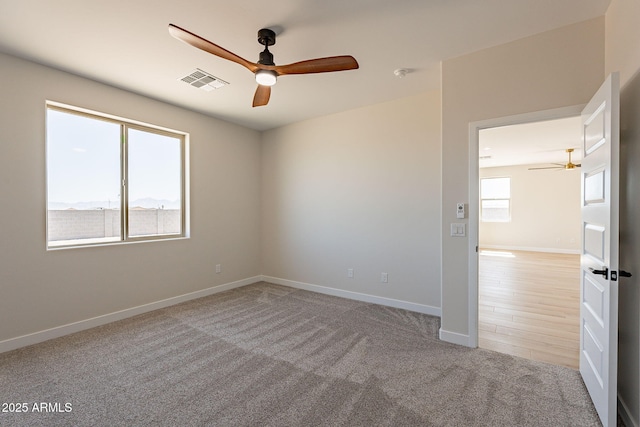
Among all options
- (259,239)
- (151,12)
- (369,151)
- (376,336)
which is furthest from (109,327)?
(369,151)

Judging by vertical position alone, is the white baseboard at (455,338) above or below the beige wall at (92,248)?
below

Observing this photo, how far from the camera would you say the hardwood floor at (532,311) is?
261 cm

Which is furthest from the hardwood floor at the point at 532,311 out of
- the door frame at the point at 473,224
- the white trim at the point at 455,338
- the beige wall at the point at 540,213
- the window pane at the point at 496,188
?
the window pane at the point at 496,188

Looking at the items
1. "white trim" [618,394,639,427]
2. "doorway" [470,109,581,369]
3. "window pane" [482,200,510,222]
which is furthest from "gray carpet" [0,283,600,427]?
"window pane" [482,200,510,222]

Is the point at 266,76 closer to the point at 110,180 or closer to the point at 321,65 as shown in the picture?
the point at 321,65

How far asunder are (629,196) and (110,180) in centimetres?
477

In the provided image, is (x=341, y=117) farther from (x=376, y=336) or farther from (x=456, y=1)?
(x=376, y=336)

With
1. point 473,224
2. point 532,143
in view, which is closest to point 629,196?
point 473,224

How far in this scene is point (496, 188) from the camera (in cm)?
934

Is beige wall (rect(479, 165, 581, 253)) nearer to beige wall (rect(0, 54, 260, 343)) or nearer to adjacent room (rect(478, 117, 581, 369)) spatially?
adjacent room (rect(478, 117, 581, 369))

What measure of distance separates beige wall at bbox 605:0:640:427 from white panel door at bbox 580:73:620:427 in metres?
0.15

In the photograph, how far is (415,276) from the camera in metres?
3.60

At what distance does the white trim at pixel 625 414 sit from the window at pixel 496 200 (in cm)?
844

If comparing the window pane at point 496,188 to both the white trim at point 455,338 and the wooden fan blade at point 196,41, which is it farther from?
the wooden fan blade at point 196,41
